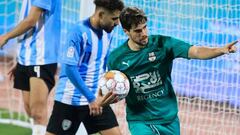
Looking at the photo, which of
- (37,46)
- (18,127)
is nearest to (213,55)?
(37,46)

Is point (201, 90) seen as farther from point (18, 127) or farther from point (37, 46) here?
point (37, 46)

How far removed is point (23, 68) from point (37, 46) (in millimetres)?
208

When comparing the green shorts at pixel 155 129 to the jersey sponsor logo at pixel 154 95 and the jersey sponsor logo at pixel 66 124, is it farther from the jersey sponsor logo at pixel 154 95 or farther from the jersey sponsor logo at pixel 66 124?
the jersey sponsor logo at pixel 66 124

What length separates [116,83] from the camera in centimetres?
504

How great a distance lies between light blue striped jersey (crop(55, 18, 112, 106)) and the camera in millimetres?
5426

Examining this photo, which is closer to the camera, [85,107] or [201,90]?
[85,107]

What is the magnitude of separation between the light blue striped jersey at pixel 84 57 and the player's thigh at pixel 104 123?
0.14 metres

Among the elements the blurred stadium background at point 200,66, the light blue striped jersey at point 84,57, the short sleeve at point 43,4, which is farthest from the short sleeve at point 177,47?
the blurred stadium background at point 200,66

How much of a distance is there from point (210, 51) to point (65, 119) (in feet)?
4.51

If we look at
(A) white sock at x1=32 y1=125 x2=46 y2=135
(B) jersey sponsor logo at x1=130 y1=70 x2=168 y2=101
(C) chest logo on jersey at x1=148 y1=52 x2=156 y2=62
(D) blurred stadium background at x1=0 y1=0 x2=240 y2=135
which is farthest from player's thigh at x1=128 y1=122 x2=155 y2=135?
(D) blurred stadium background at x1=0 y1=0 x2=240 y2=135

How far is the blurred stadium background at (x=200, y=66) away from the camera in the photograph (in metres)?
7.91

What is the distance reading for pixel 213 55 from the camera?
473cm

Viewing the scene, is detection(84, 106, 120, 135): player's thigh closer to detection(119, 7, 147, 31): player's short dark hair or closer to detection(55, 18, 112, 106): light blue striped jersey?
detection(55, 18, 112, 106): light blue striped jersey

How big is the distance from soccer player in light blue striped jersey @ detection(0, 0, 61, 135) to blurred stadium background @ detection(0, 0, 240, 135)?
1819 millimetres
